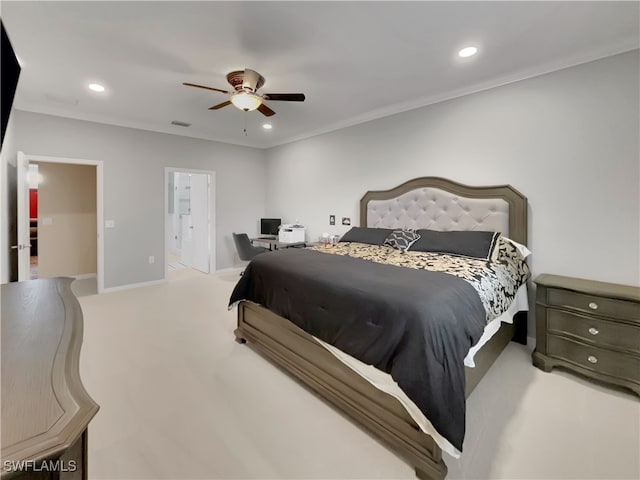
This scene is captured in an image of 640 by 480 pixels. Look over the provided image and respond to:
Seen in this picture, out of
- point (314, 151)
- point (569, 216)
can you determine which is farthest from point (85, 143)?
point (569, 216)

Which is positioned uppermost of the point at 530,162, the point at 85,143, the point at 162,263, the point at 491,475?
the point at 85,143

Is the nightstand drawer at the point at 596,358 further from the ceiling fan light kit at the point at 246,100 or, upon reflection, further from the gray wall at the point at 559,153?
the ceiling fan light kit at the point at 246,100

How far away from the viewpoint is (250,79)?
2770mm

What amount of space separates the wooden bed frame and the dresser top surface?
1.60ft

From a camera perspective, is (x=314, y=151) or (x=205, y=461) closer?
(x=205, y=461)

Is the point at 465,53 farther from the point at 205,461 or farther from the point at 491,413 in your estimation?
the point at 205,461

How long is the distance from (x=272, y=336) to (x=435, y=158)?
276 centimetres

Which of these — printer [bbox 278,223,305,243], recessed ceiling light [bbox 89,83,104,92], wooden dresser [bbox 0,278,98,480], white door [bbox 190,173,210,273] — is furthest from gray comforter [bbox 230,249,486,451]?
white door [bbox 190,173,210,273]

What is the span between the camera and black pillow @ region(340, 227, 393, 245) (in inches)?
143

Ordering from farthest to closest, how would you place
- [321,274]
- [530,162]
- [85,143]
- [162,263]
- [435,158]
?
[162,263]
[85,143]
[435,158]
[530,162]
[321,274]

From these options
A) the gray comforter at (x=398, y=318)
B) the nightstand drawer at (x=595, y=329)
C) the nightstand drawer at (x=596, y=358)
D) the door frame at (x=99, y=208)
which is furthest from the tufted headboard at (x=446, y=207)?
the door frame at (x=99, y=208)

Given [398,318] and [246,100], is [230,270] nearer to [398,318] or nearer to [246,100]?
[246,100]

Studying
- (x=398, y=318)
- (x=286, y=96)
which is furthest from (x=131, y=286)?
(x=398, y=318)

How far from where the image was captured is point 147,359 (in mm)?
2600
